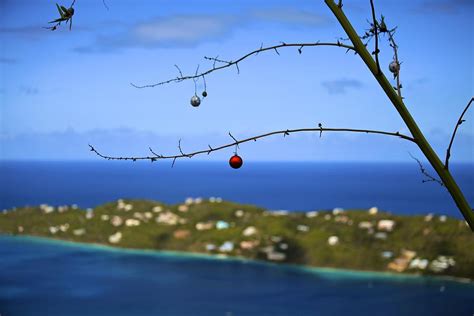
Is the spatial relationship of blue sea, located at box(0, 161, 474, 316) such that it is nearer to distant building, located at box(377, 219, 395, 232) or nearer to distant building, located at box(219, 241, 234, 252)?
distant building, located at box(219, 241, 234, 252)

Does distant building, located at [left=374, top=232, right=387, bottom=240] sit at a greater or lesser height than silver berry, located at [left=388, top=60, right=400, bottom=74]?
lesser

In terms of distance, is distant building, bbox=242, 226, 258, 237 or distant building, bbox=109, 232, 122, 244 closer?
distant building, bbox=242, 226, 258, 237

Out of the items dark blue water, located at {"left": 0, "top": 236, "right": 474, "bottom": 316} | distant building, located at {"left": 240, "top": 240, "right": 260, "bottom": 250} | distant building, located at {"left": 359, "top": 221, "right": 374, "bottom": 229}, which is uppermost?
distant building, located at {"left": 359, "top": 221, "right": 374, "bottom": 229}

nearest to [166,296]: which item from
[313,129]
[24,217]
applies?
[24,217]

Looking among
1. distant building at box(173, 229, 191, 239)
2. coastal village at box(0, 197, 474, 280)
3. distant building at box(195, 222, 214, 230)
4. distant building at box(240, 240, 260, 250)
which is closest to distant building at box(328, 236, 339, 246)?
coastal village at box(0, 197, 474, 280)

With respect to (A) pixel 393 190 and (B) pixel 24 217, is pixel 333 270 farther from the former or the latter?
(A) pixel 393 190

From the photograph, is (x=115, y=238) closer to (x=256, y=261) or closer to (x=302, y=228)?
(x=256, y=261)
